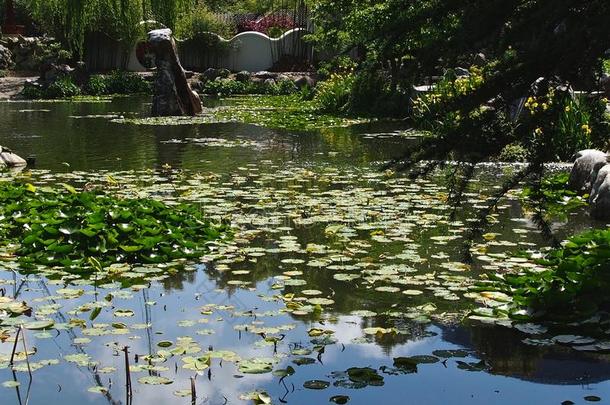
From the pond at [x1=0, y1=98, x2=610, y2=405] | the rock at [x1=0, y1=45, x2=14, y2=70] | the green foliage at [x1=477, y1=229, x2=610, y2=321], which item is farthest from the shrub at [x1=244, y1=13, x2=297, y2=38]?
the green foliage at [x1=477, y1=229, x2=610, y2=321]

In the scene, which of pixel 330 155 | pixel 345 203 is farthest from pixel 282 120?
pixel 345 203

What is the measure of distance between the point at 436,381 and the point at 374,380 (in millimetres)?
313

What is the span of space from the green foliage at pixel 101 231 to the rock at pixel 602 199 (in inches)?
142

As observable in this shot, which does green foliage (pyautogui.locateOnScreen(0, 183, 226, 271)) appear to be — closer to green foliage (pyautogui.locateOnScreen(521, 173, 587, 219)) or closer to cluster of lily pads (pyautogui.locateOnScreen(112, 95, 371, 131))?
green foliage (pyautogui.locateOnScreen(521, 173, 587, 219))

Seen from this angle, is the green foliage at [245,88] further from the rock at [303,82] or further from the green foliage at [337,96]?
the green foliage at [337,96]

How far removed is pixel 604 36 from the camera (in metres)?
2.86

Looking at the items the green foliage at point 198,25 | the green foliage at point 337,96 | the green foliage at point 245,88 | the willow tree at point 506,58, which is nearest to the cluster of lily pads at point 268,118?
the green foliage at point 337,96

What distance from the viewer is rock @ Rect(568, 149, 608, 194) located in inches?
345

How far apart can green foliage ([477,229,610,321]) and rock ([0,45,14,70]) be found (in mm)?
31477

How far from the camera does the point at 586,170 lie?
9.02 m

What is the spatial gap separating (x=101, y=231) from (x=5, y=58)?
29595 mm

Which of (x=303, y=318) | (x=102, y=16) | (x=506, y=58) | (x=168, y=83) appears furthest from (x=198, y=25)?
(x=506, y=58)

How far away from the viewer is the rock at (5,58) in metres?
33.3

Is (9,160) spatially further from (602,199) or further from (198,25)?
(198,25)
